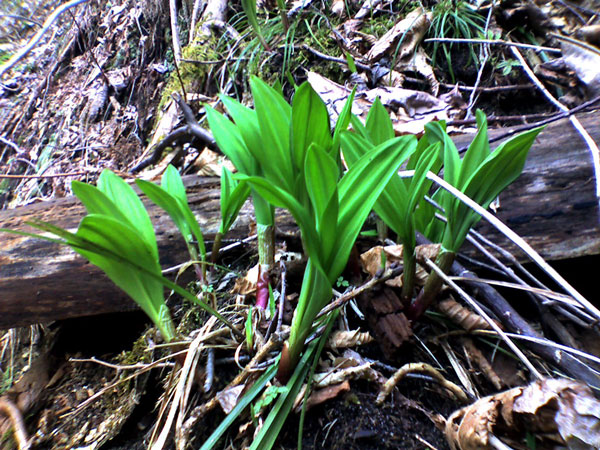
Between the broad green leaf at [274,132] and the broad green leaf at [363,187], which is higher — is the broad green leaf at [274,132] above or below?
above

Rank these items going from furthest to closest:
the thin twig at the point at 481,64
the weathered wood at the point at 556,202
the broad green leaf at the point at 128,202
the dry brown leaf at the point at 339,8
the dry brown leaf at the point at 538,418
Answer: the dry brown leaf at the point at 339,8, the thin twig at the point at 481,64, the weathered wood at the point at 556,202, the broad green leaf at the point at 128,202, the dry brown leaf at the point at 538,418

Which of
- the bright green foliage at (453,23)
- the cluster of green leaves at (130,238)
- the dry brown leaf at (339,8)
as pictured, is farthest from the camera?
→ the dry brown leaf at (339,8)

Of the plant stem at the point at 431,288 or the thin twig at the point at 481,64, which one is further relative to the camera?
the thin twig at the point at 481,64

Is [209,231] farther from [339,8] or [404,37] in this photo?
[339,8]

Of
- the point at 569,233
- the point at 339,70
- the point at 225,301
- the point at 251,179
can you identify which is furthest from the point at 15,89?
the point at 569,233

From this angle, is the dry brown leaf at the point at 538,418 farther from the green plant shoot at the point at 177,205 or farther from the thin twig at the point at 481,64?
the thin twig at the point at 481,64

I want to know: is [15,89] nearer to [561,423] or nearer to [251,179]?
[251,179]

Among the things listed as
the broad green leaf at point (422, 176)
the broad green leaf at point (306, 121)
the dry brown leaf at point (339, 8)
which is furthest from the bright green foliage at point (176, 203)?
the dry brown leaf at point (339, 8)
